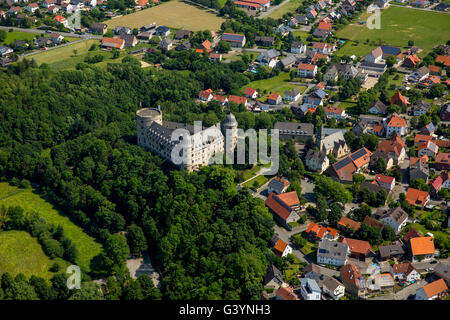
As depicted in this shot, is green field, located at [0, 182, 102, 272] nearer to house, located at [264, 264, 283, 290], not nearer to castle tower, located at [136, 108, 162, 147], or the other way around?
castle tower, located at [136, 108, 162, 147]

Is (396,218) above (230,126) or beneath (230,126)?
beneath

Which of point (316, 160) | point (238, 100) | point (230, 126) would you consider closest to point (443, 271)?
point (316, 160)

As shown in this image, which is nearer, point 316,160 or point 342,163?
point 342,163

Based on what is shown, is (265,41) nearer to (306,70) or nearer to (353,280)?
(306,70)

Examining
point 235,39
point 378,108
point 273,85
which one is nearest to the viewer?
point 378,108

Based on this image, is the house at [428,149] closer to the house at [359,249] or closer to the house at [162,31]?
the house at [359,249]

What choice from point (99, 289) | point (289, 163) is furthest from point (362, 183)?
point (99, 289)

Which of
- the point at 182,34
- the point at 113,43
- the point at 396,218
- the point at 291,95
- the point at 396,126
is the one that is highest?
the point at 182,34
